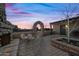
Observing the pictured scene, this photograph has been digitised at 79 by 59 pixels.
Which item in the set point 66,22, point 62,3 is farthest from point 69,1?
point 66,22

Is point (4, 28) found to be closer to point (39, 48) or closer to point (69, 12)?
Result: point (39, 48)

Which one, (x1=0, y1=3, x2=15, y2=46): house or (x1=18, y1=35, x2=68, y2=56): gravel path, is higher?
(x1=0, y1=3, x2=15, y2=46): house

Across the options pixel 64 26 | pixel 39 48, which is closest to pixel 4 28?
pixel 39 48

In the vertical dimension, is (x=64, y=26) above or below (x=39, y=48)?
above

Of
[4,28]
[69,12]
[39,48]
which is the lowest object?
[39,48]

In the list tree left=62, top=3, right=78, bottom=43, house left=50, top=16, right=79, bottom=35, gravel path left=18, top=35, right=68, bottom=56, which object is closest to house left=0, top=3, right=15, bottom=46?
gravel path left=18, top=35, right=68, bottom=56

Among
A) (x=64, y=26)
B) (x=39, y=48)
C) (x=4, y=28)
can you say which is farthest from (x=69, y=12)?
(x=4, y=28)

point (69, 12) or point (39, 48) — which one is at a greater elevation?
point (69, 12)

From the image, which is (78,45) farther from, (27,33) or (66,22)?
(27,33)

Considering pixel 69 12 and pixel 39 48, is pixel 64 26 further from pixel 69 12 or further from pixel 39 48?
pixel 39 48

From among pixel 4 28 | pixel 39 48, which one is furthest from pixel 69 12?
pixel 4 28

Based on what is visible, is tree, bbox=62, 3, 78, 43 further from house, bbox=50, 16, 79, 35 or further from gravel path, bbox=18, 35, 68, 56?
gravel path, bbox=18, 35, 68, 56

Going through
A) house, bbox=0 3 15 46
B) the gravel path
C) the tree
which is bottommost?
the gravel path

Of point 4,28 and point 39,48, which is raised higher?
point 4,28
